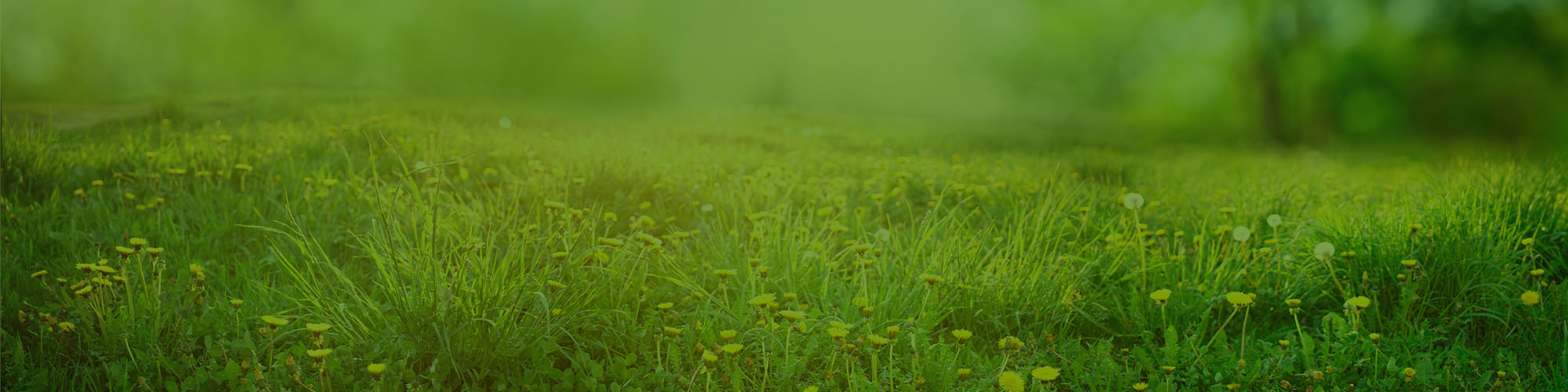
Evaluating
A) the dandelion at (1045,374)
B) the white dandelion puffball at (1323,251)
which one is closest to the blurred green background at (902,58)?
the white dandelion puffball at (1323,251)

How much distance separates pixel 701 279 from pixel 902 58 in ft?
27.4

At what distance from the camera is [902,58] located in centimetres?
1052

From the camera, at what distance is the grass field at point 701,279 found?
6.20ft

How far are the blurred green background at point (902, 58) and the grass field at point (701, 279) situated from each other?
0.46 metres

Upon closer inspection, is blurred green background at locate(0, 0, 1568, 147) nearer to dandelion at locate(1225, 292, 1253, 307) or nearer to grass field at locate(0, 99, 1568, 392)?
grass field at locate(0, 99, 1568, 392)

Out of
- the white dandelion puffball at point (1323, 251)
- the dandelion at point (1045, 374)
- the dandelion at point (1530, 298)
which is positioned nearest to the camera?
the dandelion at point (1045, 374)

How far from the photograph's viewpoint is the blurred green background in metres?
4.11

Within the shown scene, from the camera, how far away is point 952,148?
6543 mm

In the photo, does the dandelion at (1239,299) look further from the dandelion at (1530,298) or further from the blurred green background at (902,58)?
the blurred green background at (902,58)

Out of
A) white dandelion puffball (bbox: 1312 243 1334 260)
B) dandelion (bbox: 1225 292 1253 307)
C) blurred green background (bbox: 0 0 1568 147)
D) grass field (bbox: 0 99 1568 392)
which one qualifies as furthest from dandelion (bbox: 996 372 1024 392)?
blurred green background (bbox: 0 0 1568 147)

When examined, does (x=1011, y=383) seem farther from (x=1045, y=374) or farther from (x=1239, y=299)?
(x=1239, y=299)

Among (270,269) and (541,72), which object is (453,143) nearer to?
(541,72)

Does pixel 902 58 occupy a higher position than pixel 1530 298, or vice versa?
pixel 902 58

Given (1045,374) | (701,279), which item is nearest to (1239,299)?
(1045,374)
